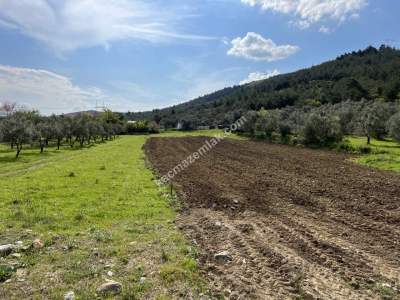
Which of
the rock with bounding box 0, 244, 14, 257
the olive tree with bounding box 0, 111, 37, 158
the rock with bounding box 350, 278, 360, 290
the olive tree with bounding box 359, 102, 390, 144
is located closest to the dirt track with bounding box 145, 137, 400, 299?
the rock with bounding box 350, 278, 360, 290

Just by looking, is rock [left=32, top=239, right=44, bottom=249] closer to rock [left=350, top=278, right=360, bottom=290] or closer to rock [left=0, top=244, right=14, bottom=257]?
rock [left=0, top=244, right=14, bottom=257]

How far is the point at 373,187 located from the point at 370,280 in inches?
520

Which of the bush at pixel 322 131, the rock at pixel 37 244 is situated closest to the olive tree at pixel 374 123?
the bush at pixel 322 131

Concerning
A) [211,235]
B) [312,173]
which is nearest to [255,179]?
[312,173]

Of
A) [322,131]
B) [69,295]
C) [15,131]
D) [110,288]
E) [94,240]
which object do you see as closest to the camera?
[69,295]

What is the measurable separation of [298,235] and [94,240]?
20.7 ft

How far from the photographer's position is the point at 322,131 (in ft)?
196

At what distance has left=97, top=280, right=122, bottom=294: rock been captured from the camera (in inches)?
283

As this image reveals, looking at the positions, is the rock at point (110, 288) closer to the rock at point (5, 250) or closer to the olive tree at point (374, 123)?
the rock at point (5, 250)

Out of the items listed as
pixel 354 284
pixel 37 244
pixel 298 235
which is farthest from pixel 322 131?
pixel 37 244

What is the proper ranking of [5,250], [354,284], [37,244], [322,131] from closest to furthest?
[354,284], [5,250], [37,244], [322,131]

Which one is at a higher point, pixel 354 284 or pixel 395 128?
pixel 395 128

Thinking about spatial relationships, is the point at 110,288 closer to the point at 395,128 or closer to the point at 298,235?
the point at 298,235

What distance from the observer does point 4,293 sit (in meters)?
7.25
